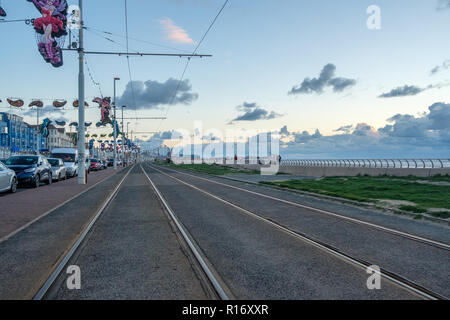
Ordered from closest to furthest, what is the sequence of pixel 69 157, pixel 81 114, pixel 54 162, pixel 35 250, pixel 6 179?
1. pixel 35 250
2. pixel 6 179
3. pixel 81 114
4. pixel 54 162
5. pixel 69 157

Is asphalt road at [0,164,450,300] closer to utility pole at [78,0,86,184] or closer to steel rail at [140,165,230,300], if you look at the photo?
steel rail at [140,165,230,300]

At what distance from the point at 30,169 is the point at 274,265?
18.1m

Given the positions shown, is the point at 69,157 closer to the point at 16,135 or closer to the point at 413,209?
the point at 413,209

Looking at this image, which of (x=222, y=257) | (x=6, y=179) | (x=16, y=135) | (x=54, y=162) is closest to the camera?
(x=222, y=257)

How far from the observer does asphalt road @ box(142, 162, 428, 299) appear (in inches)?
171

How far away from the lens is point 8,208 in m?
11.6

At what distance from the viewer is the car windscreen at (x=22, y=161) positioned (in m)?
20.4

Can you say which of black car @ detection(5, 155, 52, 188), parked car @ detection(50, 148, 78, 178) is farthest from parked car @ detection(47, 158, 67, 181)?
parked car @ detection(50, 148, 78, 178)

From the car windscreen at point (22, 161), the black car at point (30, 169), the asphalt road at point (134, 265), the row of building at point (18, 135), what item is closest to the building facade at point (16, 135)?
the row of building at point (18, 135)

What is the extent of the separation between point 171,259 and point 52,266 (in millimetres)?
1760

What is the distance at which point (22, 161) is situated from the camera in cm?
2077

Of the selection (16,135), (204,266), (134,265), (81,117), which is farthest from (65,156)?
(16,135)

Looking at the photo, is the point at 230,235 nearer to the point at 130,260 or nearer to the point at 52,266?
the point at 130,260

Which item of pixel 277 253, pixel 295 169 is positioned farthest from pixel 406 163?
pixel 277 253
